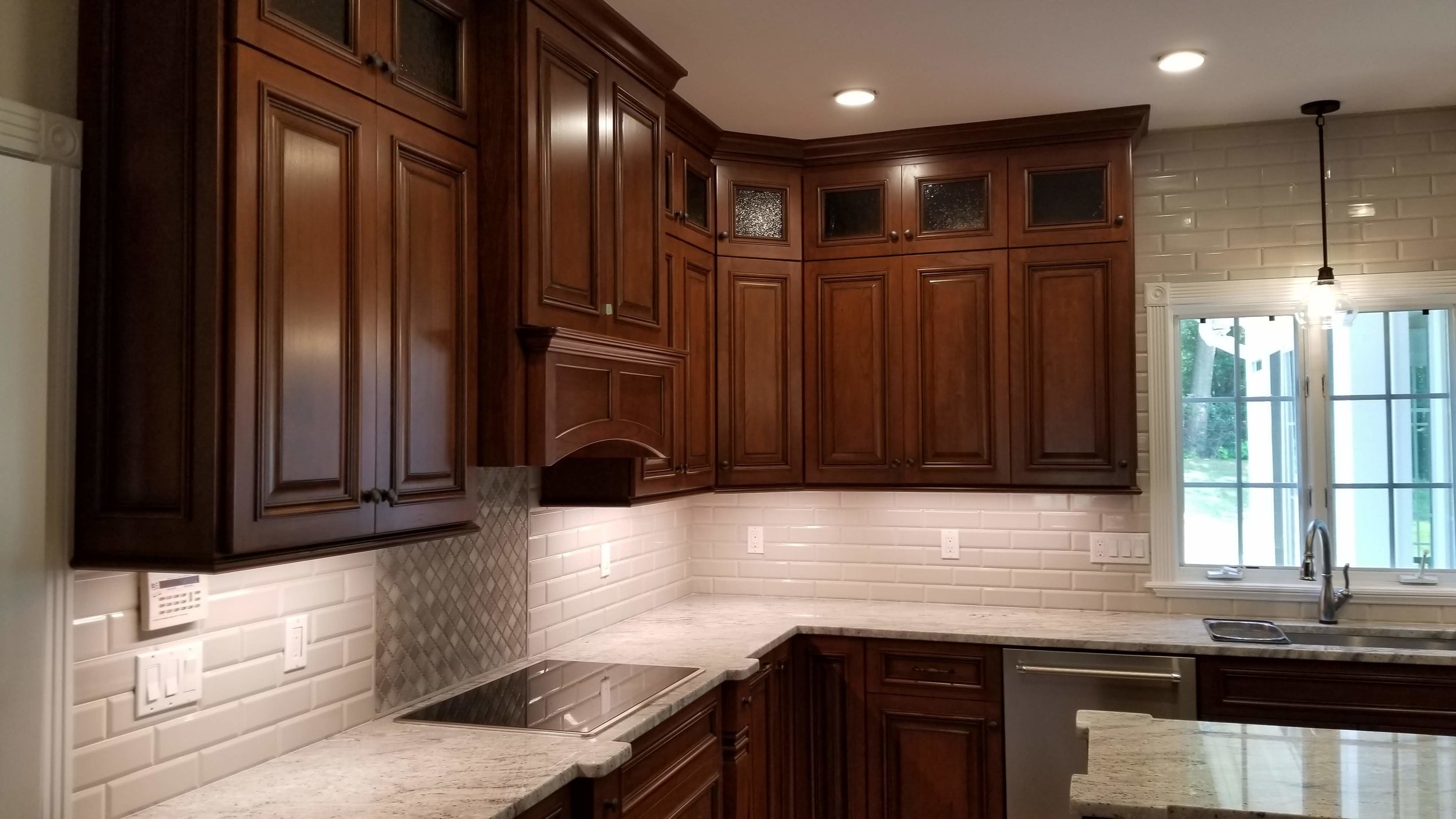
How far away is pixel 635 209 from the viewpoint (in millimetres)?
2924

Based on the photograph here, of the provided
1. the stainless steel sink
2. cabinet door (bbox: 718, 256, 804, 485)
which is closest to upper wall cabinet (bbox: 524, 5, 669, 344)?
cabinet door (bbox: 718, 256, 804, 485)

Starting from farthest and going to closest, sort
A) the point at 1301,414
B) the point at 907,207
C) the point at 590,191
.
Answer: the point at 907,207
the point at 1301,414
the point at 590,191

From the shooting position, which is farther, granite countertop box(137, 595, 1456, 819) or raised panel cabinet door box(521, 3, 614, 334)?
raised panel cabinet door box(521, 3, 614, 334)

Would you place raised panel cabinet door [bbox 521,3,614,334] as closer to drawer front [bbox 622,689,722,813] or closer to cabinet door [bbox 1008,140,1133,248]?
drawer front [bbox 622,689,722,813]

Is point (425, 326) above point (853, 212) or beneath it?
beneath

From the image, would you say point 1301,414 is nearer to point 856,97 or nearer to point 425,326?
point 856,97

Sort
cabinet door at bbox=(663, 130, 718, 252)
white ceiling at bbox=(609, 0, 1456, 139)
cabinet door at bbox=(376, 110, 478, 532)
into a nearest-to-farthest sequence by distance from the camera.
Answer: cabinet door at bbox=(376, 110, 478, 532) < white ceiling at bbox=(609, 0, 1456, 139) < cabinet door at bbox=(663, 130, 718, 252)

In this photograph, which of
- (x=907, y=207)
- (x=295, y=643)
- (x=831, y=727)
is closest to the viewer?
(x=295, y=643)

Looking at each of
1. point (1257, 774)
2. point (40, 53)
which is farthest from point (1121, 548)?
point (40, 53)

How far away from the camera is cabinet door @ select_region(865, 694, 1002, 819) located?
134 inches

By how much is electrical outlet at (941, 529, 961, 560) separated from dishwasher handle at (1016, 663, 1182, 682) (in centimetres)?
70

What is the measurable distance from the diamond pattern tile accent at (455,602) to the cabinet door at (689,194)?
1.05 metres

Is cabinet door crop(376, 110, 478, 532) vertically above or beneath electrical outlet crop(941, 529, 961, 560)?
above

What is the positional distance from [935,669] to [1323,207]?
83.3 inches
